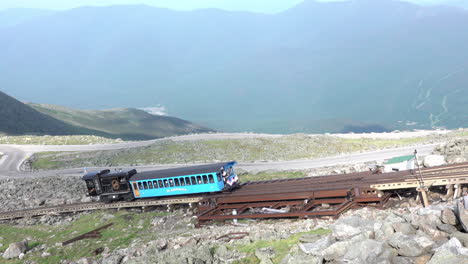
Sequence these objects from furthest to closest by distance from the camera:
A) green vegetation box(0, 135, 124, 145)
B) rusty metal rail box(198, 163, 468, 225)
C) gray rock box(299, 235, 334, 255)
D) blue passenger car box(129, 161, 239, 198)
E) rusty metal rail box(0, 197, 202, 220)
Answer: green vegetation box(0, 135, 124, 145), rusty metal rail box(0, 197, 202, 220), blue passenger car box(129, 161, 239, 198), rusty metal rail box(198, 163, 468, 225), gray rock box(299, 235, 334, 255)

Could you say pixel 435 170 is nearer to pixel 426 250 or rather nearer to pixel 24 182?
pixel 426 250

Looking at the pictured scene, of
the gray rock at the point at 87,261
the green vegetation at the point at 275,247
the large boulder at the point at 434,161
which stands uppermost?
the green vegetation at the point at 275,247

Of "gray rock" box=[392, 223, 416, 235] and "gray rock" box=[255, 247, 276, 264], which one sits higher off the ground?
"gray rock" box=[392, 223, 416, 235]

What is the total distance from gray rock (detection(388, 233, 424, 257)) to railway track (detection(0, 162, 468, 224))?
1036 cm

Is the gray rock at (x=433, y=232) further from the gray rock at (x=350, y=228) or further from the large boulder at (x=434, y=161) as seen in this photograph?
the large boulder at (x=434, y=161)

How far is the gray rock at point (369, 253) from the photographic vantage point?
13000mm

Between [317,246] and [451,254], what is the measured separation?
5283 mm

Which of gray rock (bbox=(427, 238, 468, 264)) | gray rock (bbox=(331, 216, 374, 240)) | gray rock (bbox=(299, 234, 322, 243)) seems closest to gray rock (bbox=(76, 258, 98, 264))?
gray rock (bbox=(299, 234, 322, 243))

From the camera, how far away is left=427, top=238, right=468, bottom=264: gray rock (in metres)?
11.4

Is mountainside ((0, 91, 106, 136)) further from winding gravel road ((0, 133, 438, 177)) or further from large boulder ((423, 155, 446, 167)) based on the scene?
large boulder ((423, 155, 446, 167))

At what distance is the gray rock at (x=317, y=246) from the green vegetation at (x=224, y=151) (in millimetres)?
46352

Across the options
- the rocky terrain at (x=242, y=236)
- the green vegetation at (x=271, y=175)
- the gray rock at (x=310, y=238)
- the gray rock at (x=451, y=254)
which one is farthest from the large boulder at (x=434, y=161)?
the gray rock at (x=451, y=254)

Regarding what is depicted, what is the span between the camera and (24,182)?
51.9m

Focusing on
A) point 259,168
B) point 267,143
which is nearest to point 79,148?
point 267,143
